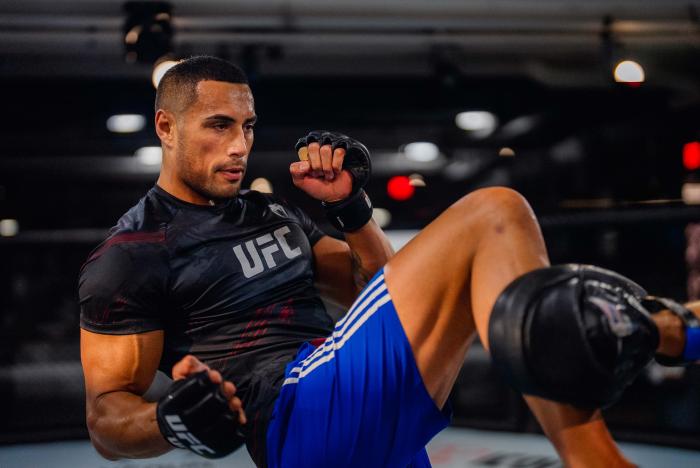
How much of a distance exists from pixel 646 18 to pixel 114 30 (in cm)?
339

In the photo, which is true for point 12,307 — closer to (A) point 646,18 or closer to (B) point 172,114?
(B) point 172,114

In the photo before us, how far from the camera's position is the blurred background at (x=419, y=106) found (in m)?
3.97

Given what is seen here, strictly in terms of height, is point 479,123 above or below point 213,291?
above

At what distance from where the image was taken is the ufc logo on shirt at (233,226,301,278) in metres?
1.71

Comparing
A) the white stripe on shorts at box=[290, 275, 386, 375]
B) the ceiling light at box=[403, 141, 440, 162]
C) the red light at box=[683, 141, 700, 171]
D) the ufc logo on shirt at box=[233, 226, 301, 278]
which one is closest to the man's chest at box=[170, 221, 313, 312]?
the ufc logo on shirt at box=[233, 226, 301, 278]

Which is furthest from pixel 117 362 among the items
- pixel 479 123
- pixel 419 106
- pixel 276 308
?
pixel 479 123

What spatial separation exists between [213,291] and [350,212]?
0.36 metres

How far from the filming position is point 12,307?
16.0ft

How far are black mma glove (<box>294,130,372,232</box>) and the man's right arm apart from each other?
19.1 inches

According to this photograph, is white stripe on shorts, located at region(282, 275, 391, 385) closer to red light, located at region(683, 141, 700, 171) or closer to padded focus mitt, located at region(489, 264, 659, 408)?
padded focus mitt, located at region(489, 264, 659, 408)

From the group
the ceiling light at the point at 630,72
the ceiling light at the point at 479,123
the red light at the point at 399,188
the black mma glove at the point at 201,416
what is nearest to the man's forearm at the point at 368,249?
the black mma glove at the point at 201,416

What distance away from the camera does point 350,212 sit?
182cm

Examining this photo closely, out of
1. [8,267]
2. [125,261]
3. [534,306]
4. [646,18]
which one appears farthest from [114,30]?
[534,306]

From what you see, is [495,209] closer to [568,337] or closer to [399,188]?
[568,337]
